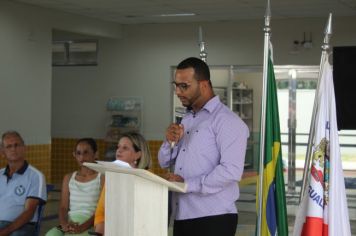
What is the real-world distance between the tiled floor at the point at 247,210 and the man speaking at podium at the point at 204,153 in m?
3.95

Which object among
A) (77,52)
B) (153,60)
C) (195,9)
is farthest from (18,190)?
(77,52)

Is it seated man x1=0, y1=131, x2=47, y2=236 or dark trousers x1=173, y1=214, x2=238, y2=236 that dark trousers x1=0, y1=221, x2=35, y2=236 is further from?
dark trousers x1=173, y1=214, x2=238, y2=236

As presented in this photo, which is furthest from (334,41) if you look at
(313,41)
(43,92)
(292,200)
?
(43,92)

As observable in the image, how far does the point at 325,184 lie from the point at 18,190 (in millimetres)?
2180

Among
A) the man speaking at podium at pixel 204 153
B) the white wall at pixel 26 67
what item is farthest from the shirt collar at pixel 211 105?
the white wall at pixel 26 67

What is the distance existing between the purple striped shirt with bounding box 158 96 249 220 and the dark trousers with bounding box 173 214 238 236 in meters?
0.03

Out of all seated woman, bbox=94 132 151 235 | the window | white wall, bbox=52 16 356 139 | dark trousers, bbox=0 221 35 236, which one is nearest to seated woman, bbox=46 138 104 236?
dark trousers, bbox=0 221 35 236

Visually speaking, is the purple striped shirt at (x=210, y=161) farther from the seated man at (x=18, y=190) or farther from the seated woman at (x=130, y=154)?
the seated man at (x=18, y=190)

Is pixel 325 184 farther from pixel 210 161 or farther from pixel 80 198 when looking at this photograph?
pixel 80 198

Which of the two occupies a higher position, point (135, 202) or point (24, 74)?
point (24, 74)

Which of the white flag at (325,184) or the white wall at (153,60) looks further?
the white wall at (153,60)

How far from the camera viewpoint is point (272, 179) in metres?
3.73

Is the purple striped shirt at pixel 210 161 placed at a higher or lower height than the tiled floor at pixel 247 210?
higher

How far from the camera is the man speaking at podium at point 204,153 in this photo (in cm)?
332
